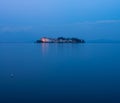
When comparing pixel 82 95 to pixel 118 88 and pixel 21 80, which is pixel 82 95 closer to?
pixel 118 88

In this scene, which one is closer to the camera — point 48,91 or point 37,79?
point 48,91

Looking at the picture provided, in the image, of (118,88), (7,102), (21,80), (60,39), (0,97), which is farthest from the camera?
(60,39)

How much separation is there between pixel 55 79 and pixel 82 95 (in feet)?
15.7

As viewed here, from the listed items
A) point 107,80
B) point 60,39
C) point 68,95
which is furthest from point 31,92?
point 60,39

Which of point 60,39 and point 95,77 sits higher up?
point 60,39

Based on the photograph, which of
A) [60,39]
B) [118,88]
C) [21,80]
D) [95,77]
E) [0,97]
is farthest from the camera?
[60,39]

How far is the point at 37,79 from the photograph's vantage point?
17.6 metres

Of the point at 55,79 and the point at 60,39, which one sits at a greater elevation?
the point at 60,39

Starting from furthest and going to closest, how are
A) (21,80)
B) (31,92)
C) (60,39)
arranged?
(60,39), (21,80), (31,92)

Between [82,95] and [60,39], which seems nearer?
[82,95]

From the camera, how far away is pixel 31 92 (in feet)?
45.4

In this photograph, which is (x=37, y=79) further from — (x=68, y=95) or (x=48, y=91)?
(x=68, y=95)

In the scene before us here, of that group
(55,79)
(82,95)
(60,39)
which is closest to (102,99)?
(82,95)

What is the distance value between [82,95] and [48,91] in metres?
1.76
